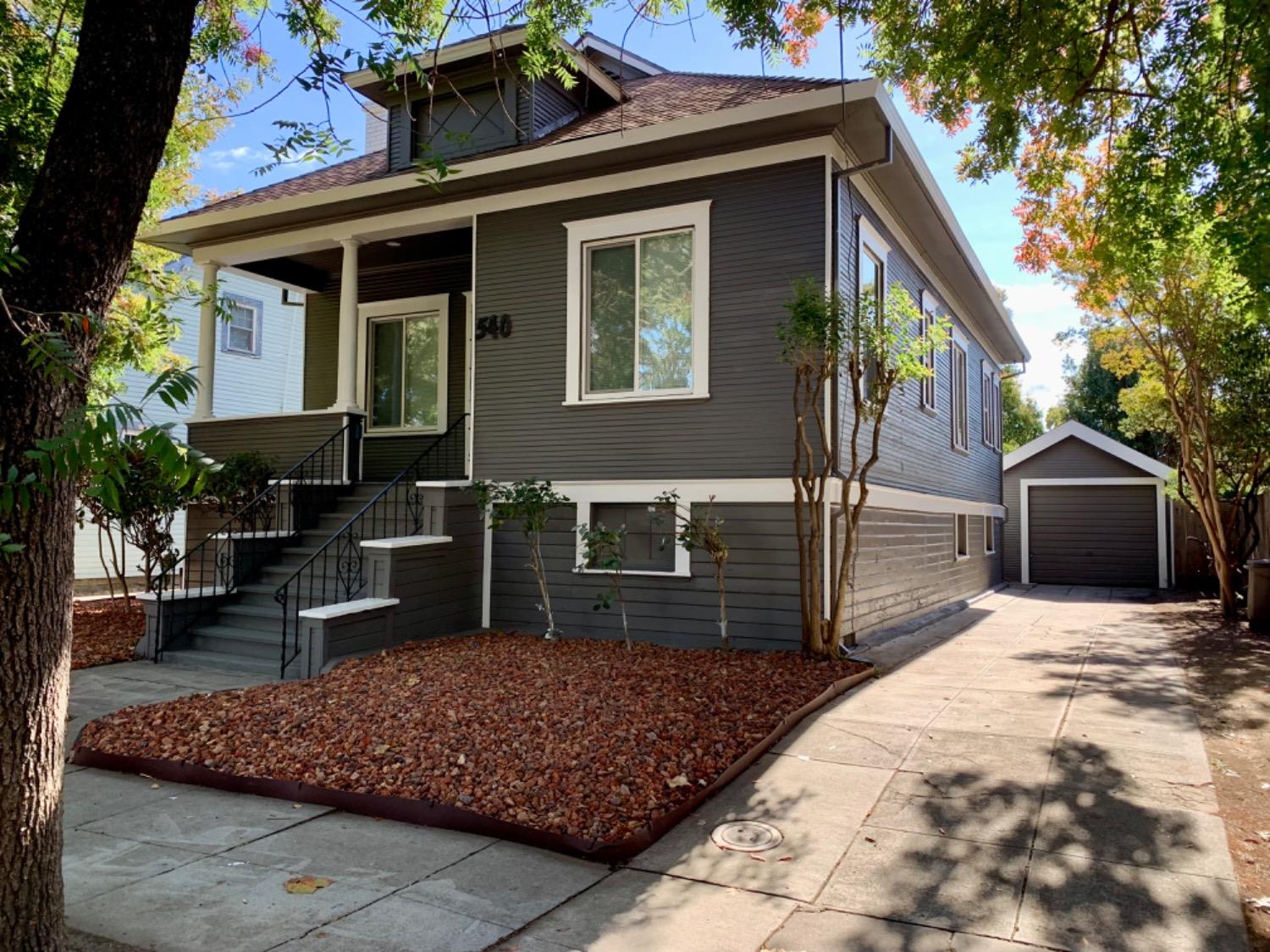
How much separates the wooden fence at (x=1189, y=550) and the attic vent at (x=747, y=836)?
52.8ft

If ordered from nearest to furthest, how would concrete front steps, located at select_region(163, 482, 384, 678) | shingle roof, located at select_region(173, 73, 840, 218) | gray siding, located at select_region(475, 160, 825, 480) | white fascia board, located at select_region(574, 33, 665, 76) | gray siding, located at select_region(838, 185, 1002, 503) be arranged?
concrete front steps, located at select_region(163, 482, 384, 678) → gray siding, located at select_region(475, 160, 825, 480) → gray siding, located at select_region(838, 185, 1002, 503) → shingle roof, located at select_region(173, 73, 840, 218) → white fascia board, located at select_region(574, 33, 665, 76)

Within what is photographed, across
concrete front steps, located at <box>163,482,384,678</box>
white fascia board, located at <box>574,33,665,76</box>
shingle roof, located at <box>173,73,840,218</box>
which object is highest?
white fascia board, located at <box>574,33,665,76</box>

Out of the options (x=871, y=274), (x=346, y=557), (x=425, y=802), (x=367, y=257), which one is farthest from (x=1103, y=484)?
(x=425, y=802)

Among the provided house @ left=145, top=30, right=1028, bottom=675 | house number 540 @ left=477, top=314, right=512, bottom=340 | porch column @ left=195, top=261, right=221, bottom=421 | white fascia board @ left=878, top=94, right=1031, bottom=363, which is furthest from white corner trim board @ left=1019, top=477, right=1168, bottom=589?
porch column @ left=195, top=261, right=221, bottom=421

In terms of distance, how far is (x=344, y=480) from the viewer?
9930 millimetres

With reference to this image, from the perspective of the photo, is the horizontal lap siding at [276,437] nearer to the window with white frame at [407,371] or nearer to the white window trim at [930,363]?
the window with white frame at [407,371]

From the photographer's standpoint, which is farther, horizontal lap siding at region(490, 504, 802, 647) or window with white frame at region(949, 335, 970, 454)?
window with white frame at region(949, 335, 970, 454)

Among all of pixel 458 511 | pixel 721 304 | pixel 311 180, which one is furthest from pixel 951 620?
pixel 311 180

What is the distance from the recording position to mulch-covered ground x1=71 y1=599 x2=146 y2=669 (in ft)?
25.7

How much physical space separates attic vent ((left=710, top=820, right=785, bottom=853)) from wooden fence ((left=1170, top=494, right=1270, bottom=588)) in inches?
634

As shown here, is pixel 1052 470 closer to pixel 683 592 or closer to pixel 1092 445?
pixel 1092 445

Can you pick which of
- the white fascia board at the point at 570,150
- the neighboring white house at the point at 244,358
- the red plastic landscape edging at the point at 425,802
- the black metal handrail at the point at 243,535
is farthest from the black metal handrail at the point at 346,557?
the neighboring white house at the point at 244,358

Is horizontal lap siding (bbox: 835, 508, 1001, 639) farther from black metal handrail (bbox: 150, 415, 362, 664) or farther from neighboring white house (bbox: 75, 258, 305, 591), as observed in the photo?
neighboring white house (bbox: 75, 258, 305, 591)

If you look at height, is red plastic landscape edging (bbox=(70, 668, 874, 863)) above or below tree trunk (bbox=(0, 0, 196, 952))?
below
